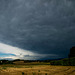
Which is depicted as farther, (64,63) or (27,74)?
(64,63)

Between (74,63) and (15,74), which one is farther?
(74,63)

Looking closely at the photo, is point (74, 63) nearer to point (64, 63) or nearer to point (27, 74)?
point (64, 63)

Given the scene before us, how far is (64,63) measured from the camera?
1338 cm

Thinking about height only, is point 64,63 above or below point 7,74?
below

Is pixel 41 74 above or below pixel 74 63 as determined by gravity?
above

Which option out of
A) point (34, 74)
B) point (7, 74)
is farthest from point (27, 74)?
point (7, 74)

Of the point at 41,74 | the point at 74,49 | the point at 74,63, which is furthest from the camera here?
the point at 74,49

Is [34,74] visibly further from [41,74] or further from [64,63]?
[64,63]

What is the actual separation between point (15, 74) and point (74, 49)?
23.4m

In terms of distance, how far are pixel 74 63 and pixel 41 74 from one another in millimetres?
10103

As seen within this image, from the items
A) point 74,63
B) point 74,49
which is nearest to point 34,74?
point 74,63

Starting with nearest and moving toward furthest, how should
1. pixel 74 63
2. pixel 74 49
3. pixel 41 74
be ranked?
1. pixel 41 74
2. pixel 74 63
3. pixel 74 49

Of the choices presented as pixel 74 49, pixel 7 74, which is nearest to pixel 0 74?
pixel 7 74

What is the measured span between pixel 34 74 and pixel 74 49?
2296 centimetres
